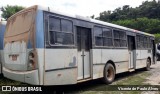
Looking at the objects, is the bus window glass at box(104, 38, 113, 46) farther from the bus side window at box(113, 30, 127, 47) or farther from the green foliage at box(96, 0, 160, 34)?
the green foliage at box(96, 0, 160, 34)

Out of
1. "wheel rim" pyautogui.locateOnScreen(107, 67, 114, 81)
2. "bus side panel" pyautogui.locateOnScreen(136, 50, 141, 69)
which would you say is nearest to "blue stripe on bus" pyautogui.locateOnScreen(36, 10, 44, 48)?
"wheel rim" pyautogui.locateOnScreen(107, 67, 114, 81)

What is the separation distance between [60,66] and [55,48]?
22.5 inches

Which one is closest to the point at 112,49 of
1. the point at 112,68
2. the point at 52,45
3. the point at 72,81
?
the point at 112,68

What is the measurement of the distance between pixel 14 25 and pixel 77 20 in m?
2.13

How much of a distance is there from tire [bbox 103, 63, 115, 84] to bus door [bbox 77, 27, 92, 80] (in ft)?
4.39

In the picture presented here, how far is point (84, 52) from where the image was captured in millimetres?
8195

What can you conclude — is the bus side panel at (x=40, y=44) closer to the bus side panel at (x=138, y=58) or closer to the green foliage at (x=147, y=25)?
the bus side panel at (x=138, y=58)

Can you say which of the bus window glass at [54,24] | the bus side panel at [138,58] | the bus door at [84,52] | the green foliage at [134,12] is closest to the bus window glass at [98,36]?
the bus door at [84,52]

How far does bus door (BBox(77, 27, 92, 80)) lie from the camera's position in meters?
7.89

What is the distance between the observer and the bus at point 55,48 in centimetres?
620

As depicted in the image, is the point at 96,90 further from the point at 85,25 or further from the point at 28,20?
the point at 28,20

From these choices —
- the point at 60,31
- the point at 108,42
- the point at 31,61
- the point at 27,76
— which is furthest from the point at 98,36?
the point at 27,76

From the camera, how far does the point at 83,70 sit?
8016 millimetres

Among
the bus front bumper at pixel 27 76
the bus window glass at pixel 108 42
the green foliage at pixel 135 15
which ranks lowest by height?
the bus front bumper at pixel 27 76
